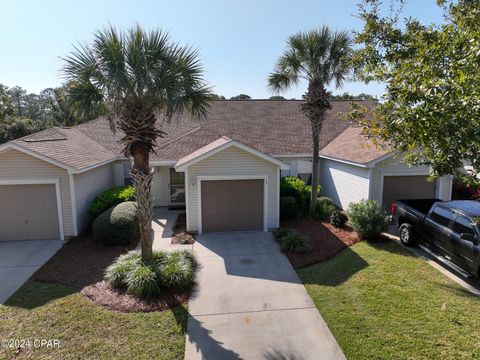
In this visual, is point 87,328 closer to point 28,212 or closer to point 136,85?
point 136,85

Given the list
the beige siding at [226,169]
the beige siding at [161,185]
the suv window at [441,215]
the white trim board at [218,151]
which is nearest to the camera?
the suv window at [441,215]

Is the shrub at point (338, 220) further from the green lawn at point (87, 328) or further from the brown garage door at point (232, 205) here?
the green lawn at point (87, 328)

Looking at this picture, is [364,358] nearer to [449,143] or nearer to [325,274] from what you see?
[325,274]

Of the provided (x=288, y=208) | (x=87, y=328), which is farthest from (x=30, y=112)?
(x=87, y=328)

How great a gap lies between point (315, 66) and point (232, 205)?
22.3 ft

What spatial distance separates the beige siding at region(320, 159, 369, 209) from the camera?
555 inches

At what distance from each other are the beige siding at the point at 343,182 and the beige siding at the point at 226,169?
4.23 metres

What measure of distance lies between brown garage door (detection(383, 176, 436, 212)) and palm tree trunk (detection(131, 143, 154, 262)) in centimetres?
1068

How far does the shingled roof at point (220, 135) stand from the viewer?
46.0 feet

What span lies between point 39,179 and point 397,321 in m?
12.5

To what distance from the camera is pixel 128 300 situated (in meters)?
7.44

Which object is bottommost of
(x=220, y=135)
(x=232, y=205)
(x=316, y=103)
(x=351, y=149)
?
(x=232, y=205)

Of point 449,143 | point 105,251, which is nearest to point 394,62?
point 449,143

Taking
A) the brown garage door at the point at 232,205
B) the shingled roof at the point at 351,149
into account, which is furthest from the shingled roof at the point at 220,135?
the brown garage door at the point at 232,205
